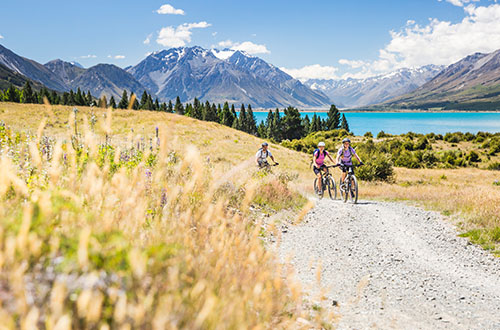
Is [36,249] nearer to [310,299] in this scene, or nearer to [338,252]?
[310,299]

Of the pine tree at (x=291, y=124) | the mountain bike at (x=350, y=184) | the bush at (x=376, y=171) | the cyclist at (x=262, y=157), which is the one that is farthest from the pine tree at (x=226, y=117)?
Answer: the mountain bike at (x=350, y=184)

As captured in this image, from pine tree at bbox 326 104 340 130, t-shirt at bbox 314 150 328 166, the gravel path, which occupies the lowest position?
the gravel path

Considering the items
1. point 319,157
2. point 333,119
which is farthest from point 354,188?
point 333,119

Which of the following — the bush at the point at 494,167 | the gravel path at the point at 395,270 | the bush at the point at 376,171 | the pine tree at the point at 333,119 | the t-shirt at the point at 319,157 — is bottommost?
the bush at the point at 494,167

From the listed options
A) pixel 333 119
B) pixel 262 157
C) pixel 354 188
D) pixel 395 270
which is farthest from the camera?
pixel 333 119

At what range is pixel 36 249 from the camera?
1.77 m

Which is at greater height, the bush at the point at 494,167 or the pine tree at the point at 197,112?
the pine tree at the point at 197,112

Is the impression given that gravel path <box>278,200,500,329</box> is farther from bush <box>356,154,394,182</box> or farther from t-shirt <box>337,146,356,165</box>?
bush <box>356,154,394,182</box>

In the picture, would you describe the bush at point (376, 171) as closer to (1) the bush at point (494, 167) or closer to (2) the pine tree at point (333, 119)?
(1) the bush at point (494, 167)

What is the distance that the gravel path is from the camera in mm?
4801

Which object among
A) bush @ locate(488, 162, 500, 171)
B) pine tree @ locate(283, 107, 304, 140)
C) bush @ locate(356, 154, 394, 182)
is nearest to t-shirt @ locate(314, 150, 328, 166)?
bush @ locate(356, 154, 394, 182)

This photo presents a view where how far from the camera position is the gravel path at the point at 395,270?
15.8 feet

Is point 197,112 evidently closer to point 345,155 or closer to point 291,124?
point 291,124

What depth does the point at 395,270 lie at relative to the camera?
6762mm
